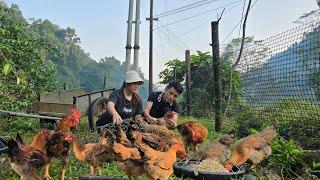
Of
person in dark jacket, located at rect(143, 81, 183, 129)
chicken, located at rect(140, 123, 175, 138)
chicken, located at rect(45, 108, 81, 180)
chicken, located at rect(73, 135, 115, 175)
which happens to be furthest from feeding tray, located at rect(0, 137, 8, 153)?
person in dark jacket, located at rect(143, 81, 183, 129)

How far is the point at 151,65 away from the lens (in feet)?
70.8

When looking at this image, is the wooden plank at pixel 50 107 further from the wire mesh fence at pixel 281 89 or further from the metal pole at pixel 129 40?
the metal pole at pixel 129 40

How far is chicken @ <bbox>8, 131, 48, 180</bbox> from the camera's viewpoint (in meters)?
4.34

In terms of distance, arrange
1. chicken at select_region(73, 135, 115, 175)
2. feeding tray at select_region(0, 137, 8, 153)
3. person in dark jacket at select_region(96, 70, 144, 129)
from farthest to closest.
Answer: person in dark jacket at select_region(96, 70, 144, 129) → feeding tray at select_region(0, 137, 8, 153) → chicken at select_region(73, 135, 115, 175)

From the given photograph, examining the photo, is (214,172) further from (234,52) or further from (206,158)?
(234,52)

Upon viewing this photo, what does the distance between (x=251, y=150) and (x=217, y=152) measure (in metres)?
0.51

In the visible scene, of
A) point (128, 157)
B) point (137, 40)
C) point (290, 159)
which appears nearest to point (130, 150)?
point (128, 157)

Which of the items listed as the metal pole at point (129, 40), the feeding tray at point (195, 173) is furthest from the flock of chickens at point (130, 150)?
the metal pole at point (129, 40)

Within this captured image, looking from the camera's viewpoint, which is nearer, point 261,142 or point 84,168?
point 261,142

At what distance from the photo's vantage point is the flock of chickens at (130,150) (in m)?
4.07

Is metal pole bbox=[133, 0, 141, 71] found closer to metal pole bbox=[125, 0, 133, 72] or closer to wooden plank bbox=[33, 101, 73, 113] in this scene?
metal pole bbox=[125, 0, 133, 72]

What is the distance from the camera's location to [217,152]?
472 centimetres

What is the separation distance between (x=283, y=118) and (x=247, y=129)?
1.08m

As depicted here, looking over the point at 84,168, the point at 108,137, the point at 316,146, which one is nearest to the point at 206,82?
the point at 316,146
